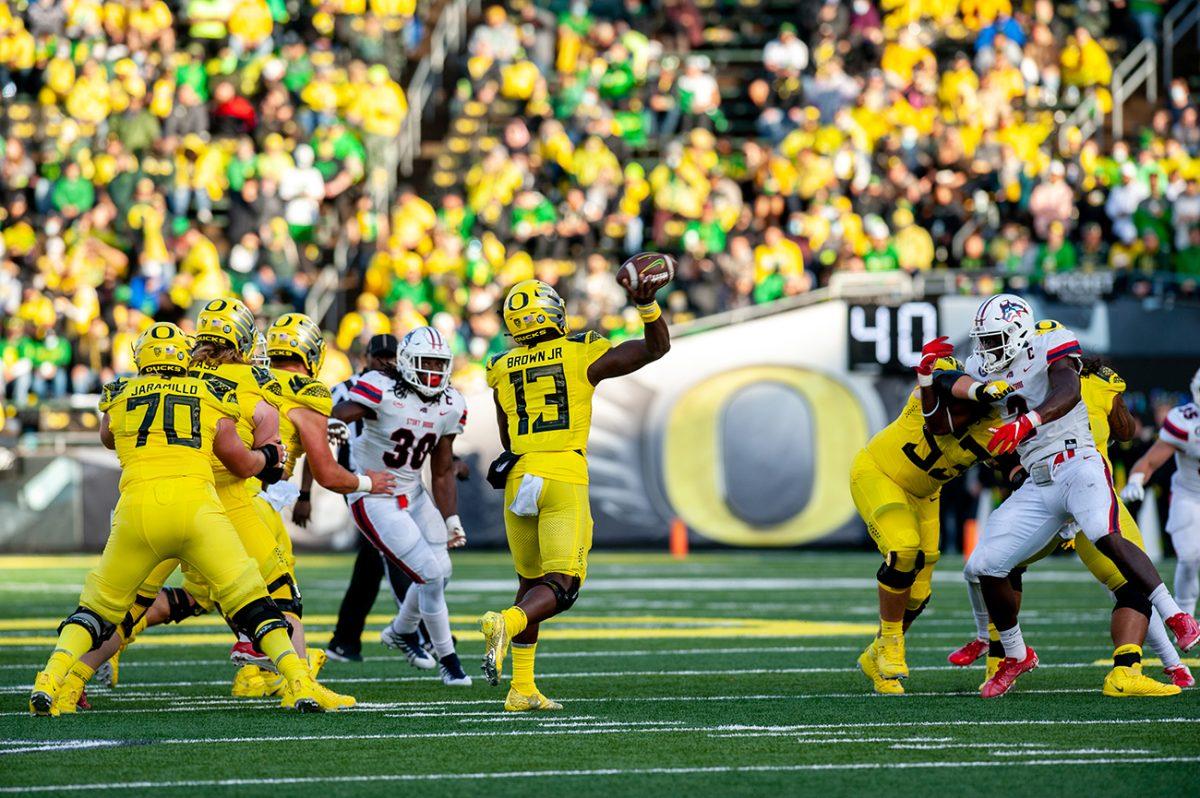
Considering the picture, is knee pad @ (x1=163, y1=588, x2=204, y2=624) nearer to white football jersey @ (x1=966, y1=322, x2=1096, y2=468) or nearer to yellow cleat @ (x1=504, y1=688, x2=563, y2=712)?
yellow cleat @ (x1=504, y1=688, x2=563, y2=712)

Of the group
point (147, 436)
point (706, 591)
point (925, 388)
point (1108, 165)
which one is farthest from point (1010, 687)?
point (1108, 165)

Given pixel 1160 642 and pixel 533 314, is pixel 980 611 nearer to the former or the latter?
pixel 1160 642

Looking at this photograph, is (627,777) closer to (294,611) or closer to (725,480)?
(294,611)

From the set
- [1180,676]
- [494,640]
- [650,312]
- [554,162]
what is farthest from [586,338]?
[554,162]

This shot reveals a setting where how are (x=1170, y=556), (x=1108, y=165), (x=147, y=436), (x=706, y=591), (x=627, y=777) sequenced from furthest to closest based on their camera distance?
(x=1108, y=165) → (x=1170, y=556) → (x=706, y=591) → (x=147, y=436) → (x=627, y=777)

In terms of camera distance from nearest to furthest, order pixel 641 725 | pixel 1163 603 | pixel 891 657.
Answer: pixel 641 725 < pixel 1163 603 < pixel 891 657

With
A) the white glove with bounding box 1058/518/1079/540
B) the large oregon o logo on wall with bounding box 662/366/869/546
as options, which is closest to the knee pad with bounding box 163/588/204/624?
the white glove with bounding box 1058/518/1079/540

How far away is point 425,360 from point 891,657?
2615mm

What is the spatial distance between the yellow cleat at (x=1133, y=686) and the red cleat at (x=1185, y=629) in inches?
8.1

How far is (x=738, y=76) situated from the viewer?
79.4 feet

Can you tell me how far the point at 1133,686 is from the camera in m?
8.65

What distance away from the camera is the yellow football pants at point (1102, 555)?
908 centimetres

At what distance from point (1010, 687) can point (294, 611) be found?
324 centimetres

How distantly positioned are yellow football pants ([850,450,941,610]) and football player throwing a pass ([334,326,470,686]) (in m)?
1.96
